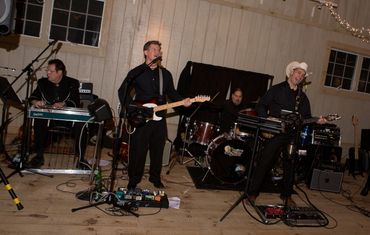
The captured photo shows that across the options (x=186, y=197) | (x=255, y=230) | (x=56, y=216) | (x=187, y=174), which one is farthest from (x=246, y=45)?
(x=56, y=216)

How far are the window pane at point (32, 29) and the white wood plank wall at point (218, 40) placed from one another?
138 millimetres

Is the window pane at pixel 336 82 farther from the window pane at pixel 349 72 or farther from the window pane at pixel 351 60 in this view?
the window pane at pixel 351 60

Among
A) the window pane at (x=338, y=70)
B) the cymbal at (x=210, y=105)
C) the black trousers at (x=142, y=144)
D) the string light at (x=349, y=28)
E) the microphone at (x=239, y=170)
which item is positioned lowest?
the microphone at (x=239, y=170)

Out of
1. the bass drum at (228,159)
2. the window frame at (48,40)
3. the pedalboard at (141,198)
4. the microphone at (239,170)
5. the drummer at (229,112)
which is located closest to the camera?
the pedalboard at (141,198)

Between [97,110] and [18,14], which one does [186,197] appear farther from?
[18,14]

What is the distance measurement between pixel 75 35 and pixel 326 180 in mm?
5128

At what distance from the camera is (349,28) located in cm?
731

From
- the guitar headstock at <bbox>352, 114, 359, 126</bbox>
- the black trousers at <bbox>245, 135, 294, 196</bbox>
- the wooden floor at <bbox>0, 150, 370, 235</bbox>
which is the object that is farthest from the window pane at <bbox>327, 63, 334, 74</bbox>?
the black trousers at <bbox>245, 135, 294, 196</bbox>

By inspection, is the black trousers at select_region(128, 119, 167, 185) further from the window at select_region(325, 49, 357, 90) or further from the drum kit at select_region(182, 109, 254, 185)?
the window at select_region(325, 49, 357, 90)

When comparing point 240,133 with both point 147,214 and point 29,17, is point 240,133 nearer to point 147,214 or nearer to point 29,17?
point 147,214

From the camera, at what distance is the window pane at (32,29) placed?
5855mm

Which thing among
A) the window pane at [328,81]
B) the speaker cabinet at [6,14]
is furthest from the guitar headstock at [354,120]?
the speaker cabinet at [6,14]

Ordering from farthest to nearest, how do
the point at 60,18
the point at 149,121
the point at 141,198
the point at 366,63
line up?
1. the point at 366,63
2. the point at 60,18
3. the point at 149,121
4. the point at 141,198

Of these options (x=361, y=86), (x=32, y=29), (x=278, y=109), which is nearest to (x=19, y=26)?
(x=32, y=29)
